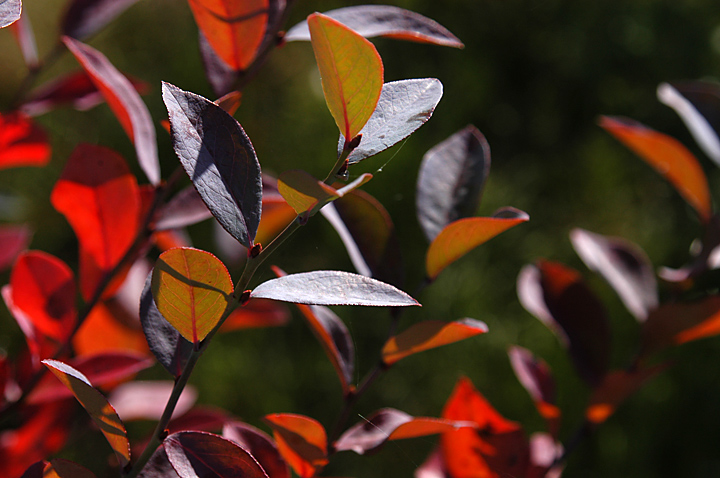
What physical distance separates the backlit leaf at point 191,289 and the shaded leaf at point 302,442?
3.1 inches

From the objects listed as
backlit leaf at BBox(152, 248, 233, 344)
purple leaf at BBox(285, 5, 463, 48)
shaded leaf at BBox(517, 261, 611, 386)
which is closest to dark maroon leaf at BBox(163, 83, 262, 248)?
backlit leaf at BBox(152, 248, 233, 344)

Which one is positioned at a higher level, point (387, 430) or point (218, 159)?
point (218, 159)

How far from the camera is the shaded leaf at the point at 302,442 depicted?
286 mm

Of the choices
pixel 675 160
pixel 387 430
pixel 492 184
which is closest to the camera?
pixel 387 430

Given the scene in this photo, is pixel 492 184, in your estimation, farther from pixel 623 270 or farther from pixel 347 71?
pixel 347 71

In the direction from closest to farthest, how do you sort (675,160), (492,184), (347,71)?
(347,71), (675,160), (492,184)

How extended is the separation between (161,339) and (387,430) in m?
0.13

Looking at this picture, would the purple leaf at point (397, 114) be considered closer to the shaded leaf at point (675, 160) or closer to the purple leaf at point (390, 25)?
the purple leaf at point (390, 25)

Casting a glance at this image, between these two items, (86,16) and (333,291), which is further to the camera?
(86,16)

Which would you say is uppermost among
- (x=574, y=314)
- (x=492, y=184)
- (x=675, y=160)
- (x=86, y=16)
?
(x=86, y=16)

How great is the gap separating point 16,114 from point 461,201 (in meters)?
0.30

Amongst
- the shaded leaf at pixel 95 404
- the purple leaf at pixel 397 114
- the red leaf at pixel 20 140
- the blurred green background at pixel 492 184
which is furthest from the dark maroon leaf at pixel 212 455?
the blurred green background at pixel 492 184

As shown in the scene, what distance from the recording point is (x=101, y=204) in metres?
0.35

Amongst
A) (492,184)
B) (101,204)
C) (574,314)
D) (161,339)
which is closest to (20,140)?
(101,204)
